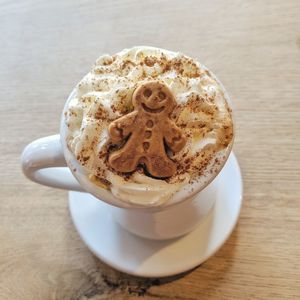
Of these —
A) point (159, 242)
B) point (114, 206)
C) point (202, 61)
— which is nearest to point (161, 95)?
point (114, 206)

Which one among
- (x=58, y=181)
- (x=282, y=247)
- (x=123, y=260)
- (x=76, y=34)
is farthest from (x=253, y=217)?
(x=76, y=34)

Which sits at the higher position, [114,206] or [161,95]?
[161,95]

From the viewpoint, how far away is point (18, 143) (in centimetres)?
91

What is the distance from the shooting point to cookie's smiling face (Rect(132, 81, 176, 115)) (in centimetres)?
53

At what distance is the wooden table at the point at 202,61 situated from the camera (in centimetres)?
72

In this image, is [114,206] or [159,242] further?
[159,242]

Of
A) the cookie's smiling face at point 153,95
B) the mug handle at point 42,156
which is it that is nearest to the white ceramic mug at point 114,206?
the mug handle at point 42,156

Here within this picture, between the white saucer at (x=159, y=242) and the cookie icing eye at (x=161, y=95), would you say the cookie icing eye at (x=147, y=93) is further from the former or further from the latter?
the white saucer at (x=159, y=242)

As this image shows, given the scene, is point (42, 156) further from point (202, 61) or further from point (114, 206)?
point (202, 61)

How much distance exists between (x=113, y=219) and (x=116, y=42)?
461 mm

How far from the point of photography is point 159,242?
0.73 m

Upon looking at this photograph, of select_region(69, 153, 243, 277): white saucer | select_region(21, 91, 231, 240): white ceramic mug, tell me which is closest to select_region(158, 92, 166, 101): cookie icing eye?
select_region(21, 91, 231, 240): white ceramic mug

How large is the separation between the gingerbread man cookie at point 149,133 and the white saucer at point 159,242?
0.22m

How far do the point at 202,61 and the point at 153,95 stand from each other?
45cm
